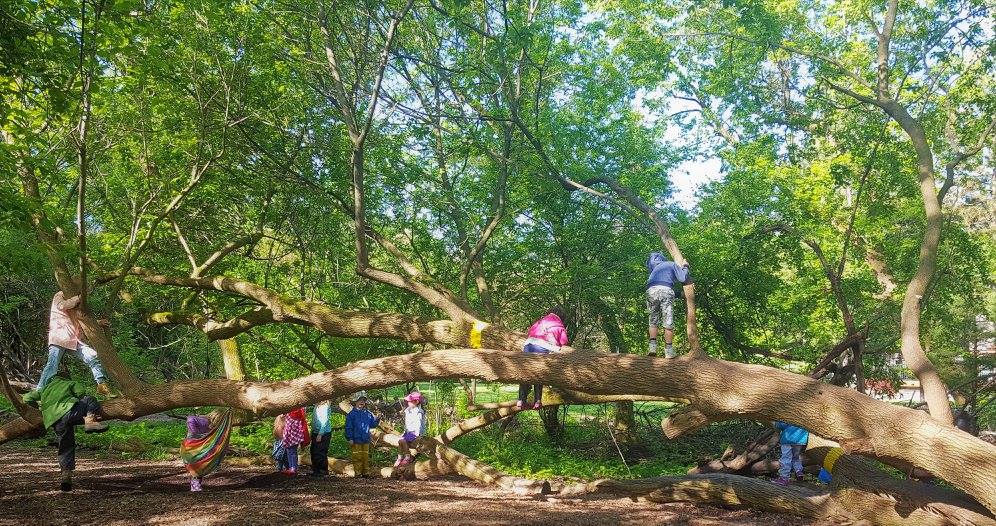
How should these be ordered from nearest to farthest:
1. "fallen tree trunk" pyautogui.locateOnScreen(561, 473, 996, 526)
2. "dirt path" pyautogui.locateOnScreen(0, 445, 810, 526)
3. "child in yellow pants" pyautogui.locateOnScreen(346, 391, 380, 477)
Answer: "fallen tree trunk" pyautogui.locateOnScreen(561, 473, 996, 526) → "dirt path" pyautogui.locateOnScreen(0, 445, 810, 526) → "child in yellow pants" pyautogui.locateOnScreen(346, 391, 380, 477)

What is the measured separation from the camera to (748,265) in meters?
12.1

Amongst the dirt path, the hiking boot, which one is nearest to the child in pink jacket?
the dirt path

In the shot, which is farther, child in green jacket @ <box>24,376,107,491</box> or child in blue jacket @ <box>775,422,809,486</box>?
child in blue jacket @ <box>775,422,809,486</box>

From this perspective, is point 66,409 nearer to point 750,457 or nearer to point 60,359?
point 60,359

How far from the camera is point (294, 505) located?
7.11m

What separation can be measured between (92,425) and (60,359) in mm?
1172

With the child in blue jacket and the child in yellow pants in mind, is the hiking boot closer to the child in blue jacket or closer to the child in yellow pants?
the child in yellow pants

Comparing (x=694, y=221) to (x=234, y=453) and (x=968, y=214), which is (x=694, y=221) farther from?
(x=968, y=214)

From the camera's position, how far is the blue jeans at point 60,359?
6734mm

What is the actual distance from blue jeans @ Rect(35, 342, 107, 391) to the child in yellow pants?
332cm

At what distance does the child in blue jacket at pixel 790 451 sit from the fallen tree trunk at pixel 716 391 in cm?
337

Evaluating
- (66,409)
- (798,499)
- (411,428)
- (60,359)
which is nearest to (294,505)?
(66,409)

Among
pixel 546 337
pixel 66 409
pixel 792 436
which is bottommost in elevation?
pixel 792 436

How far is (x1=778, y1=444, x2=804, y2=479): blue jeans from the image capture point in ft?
27.7
